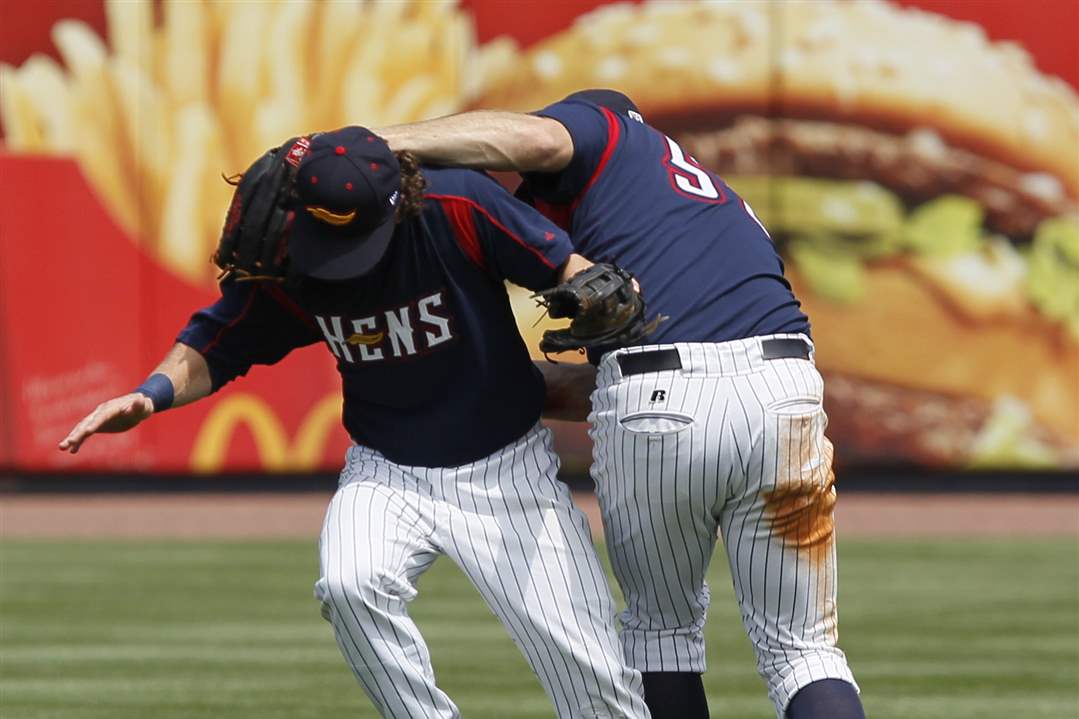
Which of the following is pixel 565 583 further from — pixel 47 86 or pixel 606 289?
pixel 47 86

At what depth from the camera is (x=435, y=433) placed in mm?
4441

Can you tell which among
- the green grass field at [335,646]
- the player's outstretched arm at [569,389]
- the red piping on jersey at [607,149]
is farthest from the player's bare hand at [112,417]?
the green grass field at [335,646]

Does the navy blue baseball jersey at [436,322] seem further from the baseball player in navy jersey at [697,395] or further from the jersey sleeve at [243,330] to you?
the baseball player in navy jersey at [697,395]

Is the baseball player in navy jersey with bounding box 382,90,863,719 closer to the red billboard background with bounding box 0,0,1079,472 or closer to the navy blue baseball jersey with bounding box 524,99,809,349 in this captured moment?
the navy blue baseball jersey with bounding box 524,99,809,349

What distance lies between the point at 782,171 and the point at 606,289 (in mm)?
11880

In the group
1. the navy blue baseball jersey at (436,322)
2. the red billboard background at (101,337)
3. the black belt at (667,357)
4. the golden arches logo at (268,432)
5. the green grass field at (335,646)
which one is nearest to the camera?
the black belt at (667,357)

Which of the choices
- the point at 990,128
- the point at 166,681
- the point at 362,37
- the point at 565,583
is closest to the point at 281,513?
the point at 362,37

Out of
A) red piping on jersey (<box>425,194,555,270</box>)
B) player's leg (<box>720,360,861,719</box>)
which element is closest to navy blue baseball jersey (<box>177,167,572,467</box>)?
red piping on jersey (<box>425,194,555,270</box>)

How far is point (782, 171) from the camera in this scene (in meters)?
15.7

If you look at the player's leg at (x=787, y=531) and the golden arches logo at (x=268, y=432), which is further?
the golden arches logo at (x=268, y=432)

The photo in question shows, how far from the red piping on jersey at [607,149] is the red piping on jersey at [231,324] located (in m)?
0.81

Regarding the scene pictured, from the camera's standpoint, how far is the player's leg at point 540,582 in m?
4.38

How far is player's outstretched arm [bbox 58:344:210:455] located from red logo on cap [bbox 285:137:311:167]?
2.28 ft

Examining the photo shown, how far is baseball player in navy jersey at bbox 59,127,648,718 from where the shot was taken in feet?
13.8
